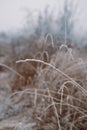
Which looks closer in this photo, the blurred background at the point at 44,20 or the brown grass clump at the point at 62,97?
the brown grass clump at the point at 62,97

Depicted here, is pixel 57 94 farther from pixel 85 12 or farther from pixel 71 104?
pixel 85 12

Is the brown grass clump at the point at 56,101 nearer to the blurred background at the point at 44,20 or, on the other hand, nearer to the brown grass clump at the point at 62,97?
the brown grass clump at the point at 62,97

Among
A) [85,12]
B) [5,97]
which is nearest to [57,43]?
[5,97]

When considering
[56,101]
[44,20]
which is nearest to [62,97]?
[56,101]

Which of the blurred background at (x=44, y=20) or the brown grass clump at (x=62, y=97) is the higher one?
the blurred background at (x=44, y=20)

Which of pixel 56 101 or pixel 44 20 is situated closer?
pixel 56 101

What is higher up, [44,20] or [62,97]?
[44,20]

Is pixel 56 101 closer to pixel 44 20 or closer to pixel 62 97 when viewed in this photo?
pixel 62 97

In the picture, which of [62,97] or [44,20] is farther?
[44,20]

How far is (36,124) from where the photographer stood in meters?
1.86

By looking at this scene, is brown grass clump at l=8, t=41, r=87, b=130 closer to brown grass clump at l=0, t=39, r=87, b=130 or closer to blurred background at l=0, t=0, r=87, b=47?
brown grass clump at l=0, t=39, r=87, b=130

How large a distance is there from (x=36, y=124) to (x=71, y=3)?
1.27 m

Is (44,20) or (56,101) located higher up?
(44,20)

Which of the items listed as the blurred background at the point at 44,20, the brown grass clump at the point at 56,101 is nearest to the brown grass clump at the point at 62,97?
the brown grass clump at the point at 56,101
